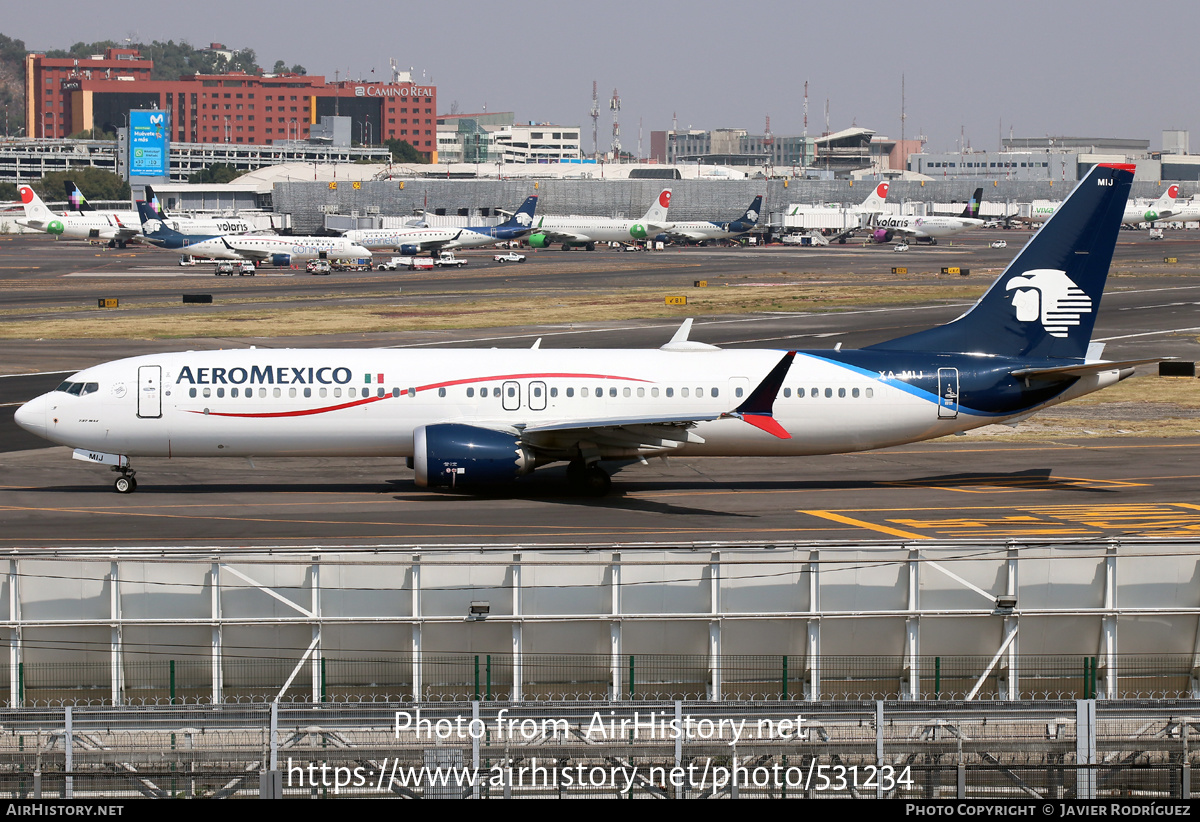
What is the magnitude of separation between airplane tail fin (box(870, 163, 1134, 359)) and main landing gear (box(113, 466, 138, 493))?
2658 centimetres

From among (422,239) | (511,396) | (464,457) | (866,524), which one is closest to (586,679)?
(866,524)

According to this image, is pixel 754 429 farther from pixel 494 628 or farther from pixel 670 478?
pixel 494 628

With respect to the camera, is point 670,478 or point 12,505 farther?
point 670,478

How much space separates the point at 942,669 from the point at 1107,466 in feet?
90.5

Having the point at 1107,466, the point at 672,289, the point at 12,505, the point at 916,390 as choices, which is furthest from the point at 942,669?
the point at 672,289

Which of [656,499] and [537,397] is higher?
[537,397]

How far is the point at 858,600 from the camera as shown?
2586 cm

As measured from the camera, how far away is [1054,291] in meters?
46.1

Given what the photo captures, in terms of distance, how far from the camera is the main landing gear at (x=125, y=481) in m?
44.0

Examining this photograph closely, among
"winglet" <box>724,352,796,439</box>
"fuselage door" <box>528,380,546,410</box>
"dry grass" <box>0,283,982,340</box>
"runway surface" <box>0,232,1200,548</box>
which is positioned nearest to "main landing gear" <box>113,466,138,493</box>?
"runway surface" <box>0,232,1200,548</box>

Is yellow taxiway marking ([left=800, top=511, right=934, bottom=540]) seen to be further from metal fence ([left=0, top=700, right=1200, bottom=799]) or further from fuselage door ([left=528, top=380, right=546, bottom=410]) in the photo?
metal fence ([left=0, top=700, right=1200, bottom=799])

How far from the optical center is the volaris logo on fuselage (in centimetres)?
4606

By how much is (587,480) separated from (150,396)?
14.9 m

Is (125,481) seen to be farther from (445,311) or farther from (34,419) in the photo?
(445,311)
